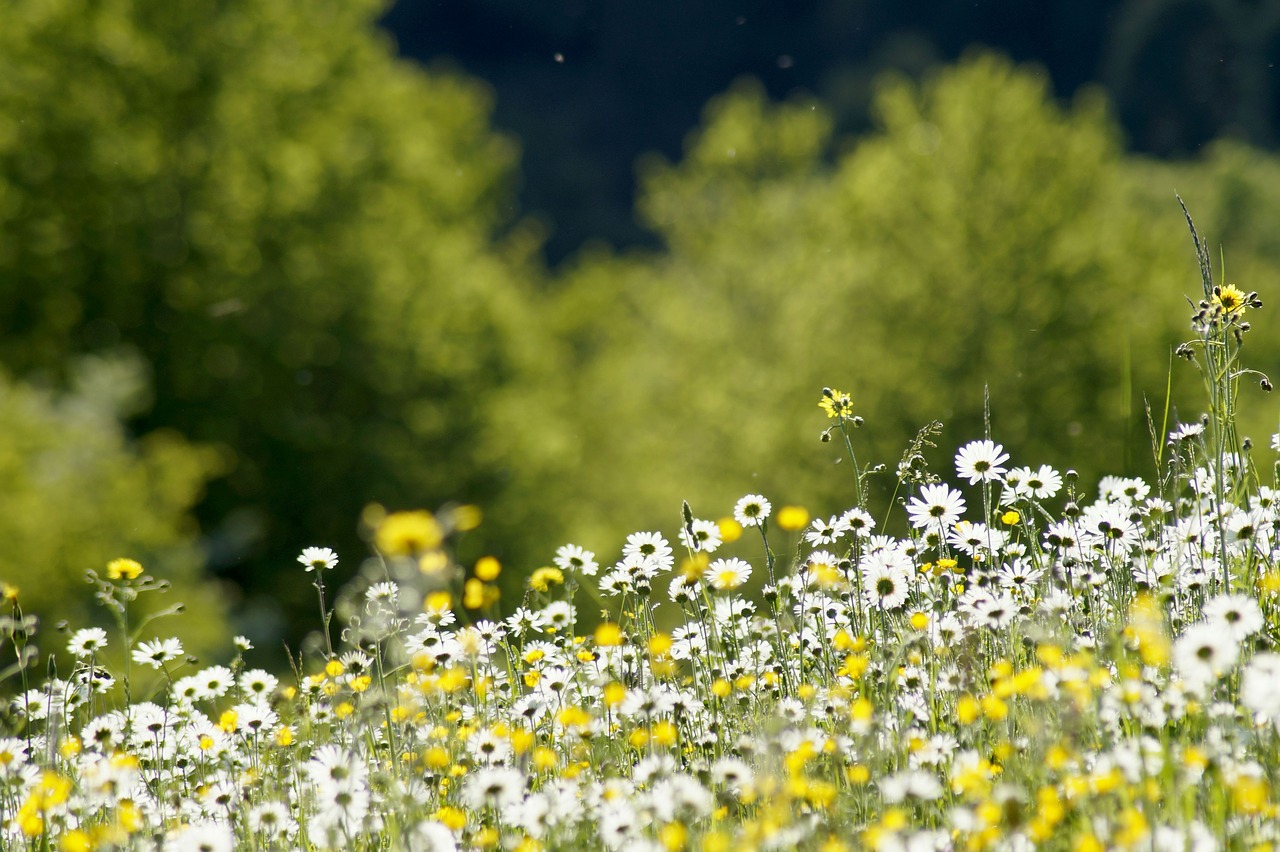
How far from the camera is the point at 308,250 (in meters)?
13.6

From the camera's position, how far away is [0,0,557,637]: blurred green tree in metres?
12.6

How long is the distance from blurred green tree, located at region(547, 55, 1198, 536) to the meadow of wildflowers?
7224mm

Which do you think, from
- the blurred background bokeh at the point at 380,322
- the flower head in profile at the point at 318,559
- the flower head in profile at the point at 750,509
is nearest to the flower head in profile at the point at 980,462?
the flower head in profile at the point at 750,509

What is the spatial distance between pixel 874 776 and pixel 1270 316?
46.0 feet

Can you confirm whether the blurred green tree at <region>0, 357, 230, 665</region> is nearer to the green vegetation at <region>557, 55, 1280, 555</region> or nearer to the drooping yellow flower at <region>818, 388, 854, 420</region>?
the green vegetation at <region>557, 55, 1280, 555</region>

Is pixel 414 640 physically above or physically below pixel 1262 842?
above

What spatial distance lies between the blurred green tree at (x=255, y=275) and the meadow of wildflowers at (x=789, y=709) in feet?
33.2

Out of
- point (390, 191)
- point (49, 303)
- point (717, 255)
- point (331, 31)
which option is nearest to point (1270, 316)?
point (717, 255)

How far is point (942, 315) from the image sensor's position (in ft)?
43.6

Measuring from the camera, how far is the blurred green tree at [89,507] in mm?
9211

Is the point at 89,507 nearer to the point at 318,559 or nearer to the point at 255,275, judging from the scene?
the point at 255,275

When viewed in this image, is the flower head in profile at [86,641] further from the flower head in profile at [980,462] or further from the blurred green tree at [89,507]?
the blurred green tree at [89,507]

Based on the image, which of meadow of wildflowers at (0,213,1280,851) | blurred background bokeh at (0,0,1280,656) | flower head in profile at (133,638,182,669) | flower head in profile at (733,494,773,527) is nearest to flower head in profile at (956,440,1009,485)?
meadow of wildflowers at (0,213,1280,851)

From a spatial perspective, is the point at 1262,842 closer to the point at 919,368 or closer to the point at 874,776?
the point at 874,776
